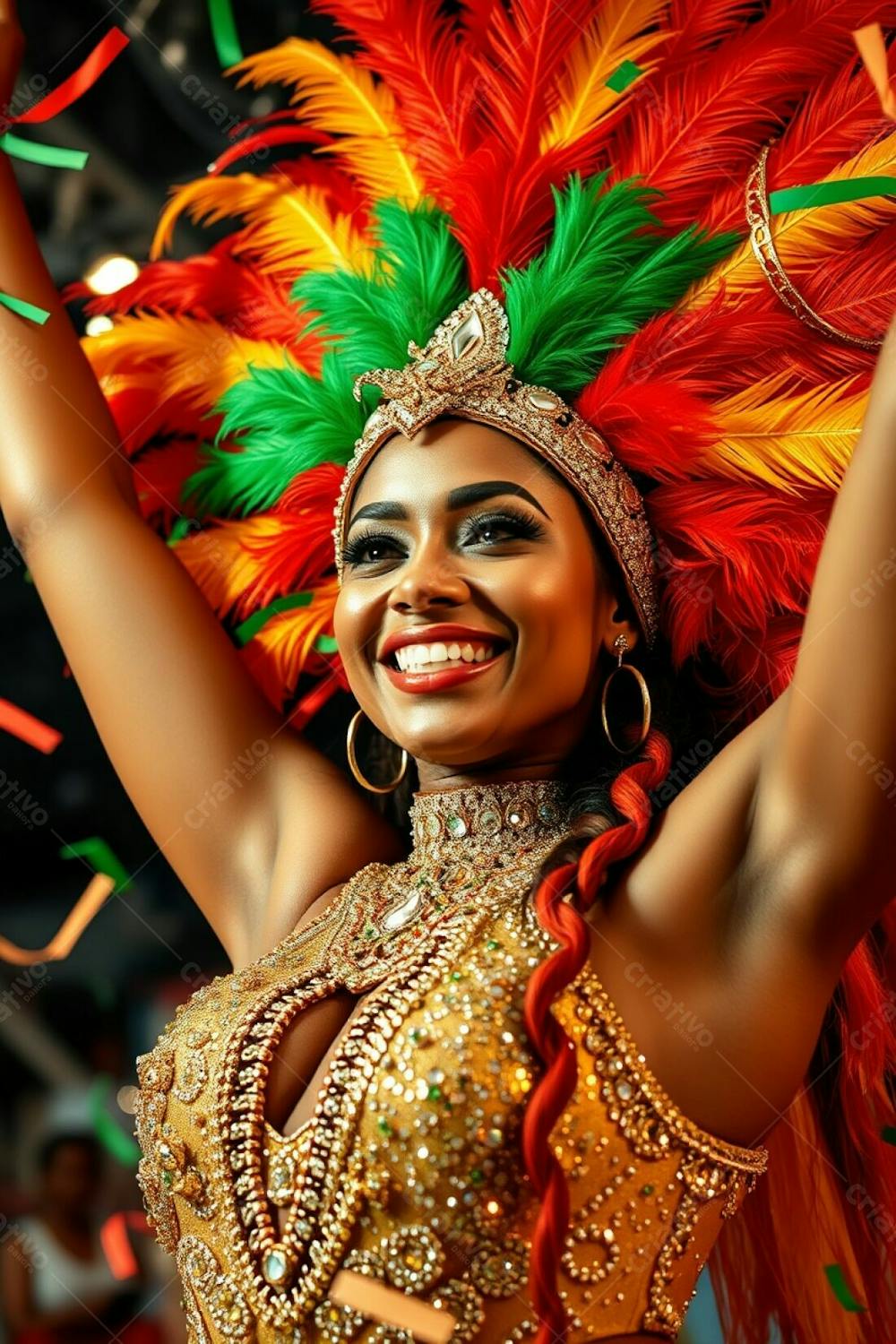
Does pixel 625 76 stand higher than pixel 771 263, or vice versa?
pixel 625 76

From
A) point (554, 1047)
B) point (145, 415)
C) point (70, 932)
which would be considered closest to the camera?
point (554, 1047)

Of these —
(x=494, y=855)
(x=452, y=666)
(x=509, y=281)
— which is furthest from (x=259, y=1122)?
(x=509, y=281)

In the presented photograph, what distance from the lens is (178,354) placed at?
2.40 metres

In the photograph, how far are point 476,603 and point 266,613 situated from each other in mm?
567

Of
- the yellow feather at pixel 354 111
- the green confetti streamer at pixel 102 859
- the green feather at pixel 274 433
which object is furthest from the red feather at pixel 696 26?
the green confetti streamer at pixel 102 859

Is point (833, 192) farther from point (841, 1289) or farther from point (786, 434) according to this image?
point (841, 1289)

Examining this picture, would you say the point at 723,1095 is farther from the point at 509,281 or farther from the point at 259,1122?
the point at 509,281

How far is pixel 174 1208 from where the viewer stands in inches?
74.4

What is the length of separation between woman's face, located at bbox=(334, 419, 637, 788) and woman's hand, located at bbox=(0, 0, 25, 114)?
954 millimetres

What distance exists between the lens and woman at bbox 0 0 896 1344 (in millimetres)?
1648

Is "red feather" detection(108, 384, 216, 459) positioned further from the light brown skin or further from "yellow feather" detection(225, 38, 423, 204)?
the light brown skin

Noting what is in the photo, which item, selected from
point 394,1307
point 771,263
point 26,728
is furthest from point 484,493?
point 26,728

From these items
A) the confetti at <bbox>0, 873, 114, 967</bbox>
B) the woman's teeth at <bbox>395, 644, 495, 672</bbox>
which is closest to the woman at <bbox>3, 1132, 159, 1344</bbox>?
the confetti at <bbox>0, 873, 114, 967</bbox>

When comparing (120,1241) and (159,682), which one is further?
(120,1241)
